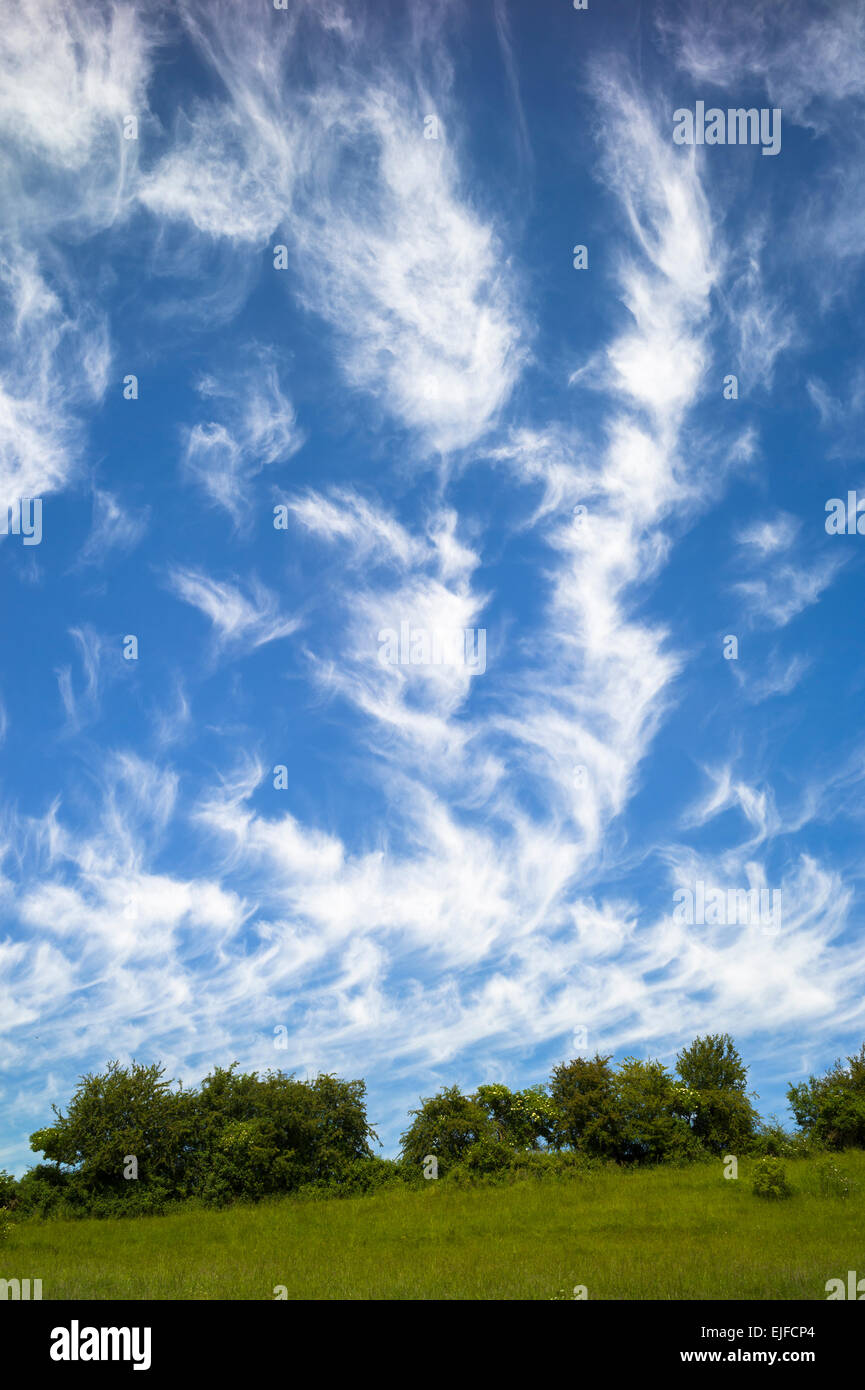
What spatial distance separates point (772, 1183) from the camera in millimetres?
38188

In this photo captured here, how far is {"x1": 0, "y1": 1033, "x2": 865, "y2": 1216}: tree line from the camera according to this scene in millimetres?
45312

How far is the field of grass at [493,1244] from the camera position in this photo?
25406mm

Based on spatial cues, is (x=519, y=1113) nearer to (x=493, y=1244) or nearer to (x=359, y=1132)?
(x=359, y=1132)

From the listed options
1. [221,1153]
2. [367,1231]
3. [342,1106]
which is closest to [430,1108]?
[342,1106]

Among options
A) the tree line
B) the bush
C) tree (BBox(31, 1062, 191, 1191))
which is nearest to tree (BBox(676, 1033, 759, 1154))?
the tree line

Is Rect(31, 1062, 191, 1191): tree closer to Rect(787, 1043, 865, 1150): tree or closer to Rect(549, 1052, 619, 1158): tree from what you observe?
Rect(549, 1052, 619, 1158): tree

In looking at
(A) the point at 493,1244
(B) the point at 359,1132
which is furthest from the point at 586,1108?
(A) the point at 493,1244

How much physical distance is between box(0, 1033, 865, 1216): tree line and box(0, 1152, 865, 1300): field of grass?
246cm

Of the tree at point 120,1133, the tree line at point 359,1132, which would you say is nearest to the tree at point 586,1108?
the tree line at point 359,1132

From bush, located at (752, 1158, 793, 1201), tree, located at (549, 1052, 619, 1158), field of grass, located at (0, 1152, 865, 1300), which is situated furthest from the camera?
tree, located at (549, 1052, 619, 1158)

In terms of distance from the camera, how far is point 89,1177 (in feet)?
148

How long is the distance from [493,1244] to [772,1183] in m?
12.6
